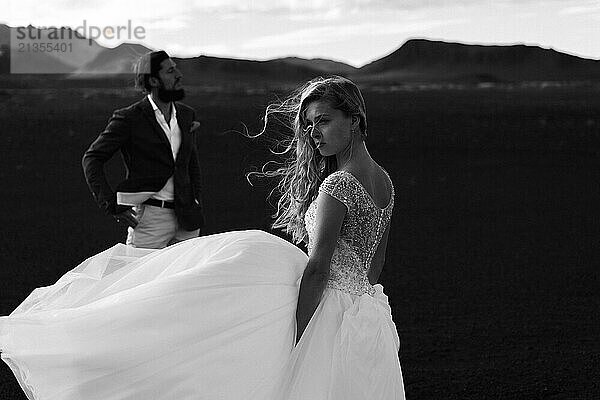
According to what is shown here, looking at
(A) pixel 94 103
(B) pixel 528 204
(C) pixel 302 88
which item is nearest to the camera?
(C) pixel 302 88

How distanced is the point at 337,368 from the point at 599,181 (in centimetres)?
880

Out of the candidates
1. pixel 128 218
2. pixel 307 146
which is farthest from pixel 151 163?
pixel 307 146

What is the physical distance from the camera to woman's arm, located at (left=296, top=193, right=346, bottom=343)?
8.77ft

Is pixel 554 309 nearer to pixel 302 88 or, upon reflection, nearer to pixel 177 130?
pixel 177 130

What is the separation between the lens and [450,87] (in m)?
19.0

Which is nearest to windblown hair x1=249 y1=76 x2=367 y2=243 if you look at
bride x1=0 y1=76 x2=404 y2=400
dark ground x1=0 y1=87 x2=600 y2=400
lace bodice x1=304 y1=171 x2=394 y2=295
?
bride x1=0 y1=76 x2=404 y2=400

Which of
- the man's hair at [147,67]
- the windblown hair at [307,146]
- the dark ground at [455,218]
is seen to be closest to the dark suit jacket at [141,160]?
the man's hair at [147,67]

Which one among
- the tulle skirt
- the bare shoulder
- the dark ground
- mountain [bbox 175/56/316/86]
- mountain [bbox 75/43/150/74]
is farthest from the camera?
mountain [bbox 175/56/316/86]

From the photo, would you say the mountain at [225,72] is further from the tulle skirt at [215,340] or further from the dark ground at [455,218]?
the tulle skirt at [215,340]

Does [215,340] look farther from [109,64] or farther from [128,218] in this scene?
[109,64]

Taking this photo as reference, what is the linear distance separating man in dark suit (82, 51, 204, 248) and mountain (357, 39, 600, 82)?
42.5ft

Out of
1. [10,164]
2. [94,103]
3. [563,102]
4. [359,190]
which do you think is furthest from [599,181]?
[94,103]

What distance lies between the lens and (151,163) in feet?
15.6

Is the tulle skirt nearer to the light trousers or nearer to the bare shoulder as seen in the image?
the bare shoulder
